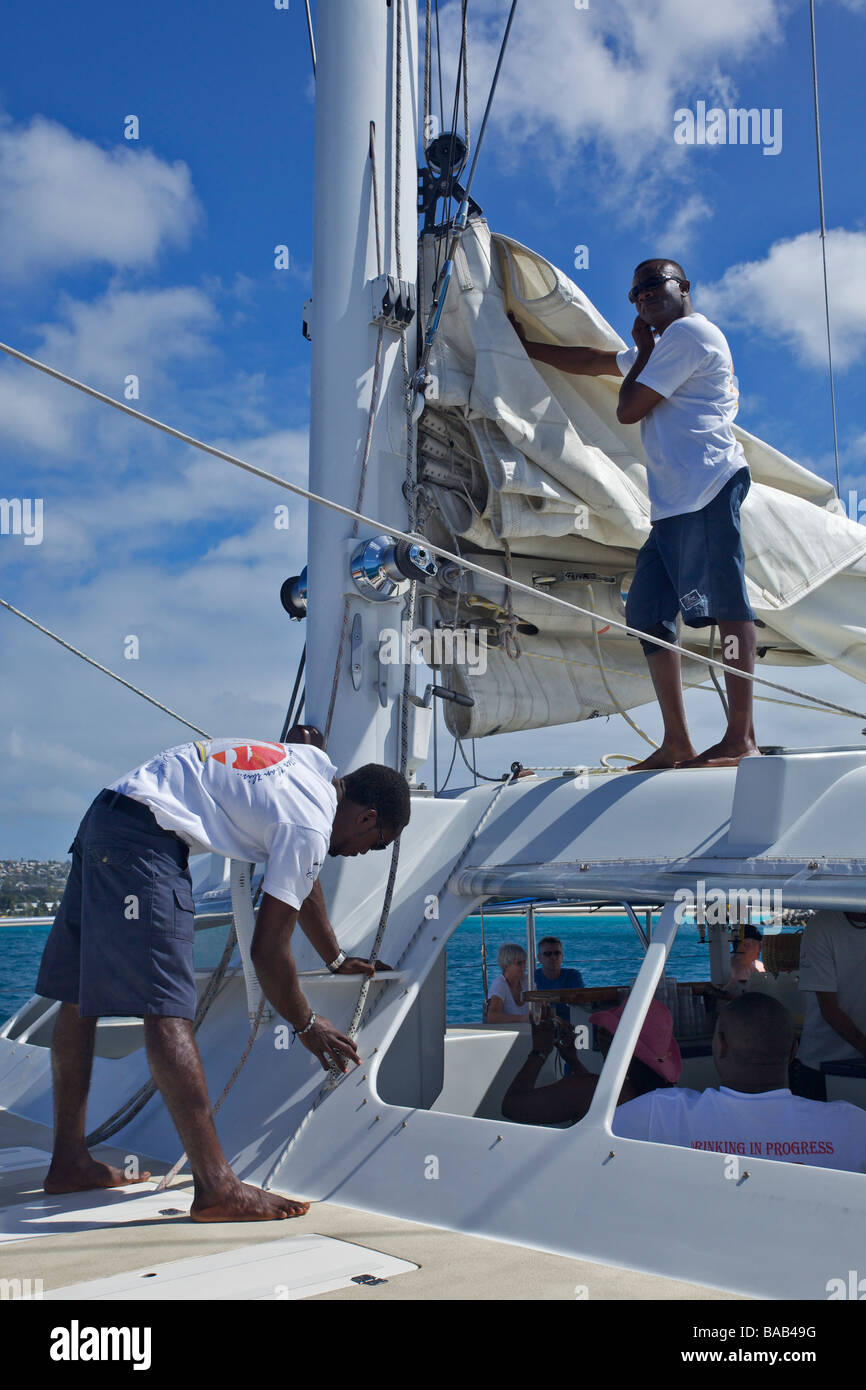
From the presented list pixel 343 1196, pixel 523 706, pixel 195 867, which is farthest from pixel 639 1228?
pixel 195 867

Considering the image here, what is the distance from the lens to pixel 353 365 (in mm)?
4414

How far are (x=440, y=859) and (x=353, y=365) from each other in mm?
1845

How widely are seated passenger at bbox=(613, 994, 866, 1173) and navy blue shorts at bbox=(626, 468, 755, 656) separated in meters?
1.47

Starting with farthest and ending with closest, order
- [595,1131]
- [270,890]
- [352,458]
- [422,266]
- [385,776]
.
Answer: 1. [422,266]
2. [352,458]
3. [385,776]
4. [270,890]
5. [595,1131]

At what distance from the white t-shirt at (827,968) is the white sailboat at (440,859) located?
0.20 m

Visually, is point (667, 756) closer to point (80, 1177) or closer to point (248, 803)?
point (248, 803)

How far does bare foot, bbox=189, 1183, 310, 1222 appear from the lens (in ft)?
9.70

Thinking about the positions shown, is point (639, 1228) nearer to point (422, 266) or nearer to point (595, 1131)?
point (595, 1131)

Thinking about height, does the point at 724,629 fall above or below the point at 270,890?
above

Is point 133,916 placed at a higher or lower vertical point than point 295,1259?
higher

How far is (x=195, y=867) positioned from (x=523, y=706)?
1.77m

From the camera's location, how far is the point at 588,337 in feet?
17.0

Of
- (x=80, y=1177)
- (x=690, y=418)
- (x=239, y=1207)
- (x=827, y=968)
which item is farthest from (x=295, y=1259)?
(x=690, y=418)

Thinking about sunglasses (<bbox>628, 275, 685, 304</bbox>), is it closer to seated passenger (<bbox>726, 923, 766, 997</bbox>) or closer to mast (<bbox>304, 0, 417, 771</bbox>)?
mast (<bbox>304, 0, 417, 771</bbox>)
